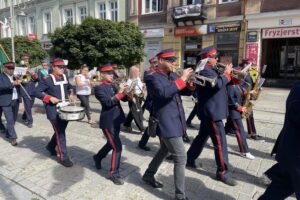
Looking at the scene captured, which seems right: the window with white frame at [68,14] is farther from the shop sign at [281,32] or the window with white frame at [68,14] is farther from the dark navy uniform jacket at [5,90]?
the dark navy uniform jacket at [5,90]

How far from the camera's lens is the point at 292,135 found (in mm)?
2533

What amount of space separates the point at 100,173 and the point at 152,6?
18.5m

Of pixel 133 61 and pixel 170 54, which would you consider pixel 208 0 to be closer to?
pixel 133 61

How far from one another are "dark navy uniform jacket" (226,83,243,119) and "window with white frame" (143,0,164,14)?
53.9ft

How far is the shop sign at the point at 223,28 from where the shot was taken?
53.5 ft

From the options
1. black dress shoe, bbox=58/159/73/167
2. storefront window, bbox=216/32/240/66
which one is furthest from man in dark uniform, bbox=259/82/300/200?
storefront window, bbox=216/32/240/66

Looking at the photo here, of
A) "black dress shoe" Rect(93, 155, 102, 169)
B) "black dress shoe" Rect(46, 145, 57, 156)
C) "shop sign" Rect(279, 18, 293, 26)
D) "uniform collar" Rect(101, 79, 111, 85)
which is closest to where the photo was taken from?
"uniform collar" Rect(101, 79, 111, 85)

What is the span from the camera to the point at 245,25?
1589cm

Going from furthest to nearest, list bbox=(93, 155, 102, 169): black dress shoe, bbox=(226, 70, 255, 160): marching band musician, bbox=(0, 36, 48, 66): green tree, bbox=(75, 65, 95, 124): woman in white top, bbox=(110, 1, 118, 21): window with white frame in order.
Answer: bbox=(110, 1, 118, 21): window with white frame → bbox=(0, 36, 48, 66): green tree → bbox=(75, 65, 95, 124): woman in white top → bbox=(226, 70, 255, 160): marching band musician → bbox=(93, 155, 102, 169): black dress shoe

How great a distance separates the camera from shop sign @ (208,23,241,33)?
16297mm

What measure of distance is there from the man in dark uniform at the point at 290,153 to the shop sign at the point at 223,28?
1482cm

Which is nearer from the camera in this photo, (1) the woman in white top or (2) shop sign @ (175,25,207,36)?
(1) the woman in white top

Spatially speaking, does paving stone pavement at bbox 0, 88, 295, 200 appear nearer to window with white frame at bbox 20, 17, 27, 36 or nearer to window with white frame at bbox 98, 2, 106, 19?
window with white frame at bbox 98, 2, 106, 19

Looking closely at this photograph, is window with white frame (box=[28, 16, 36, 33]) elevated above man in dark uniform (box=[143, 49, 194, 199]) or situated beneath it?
elevated above
